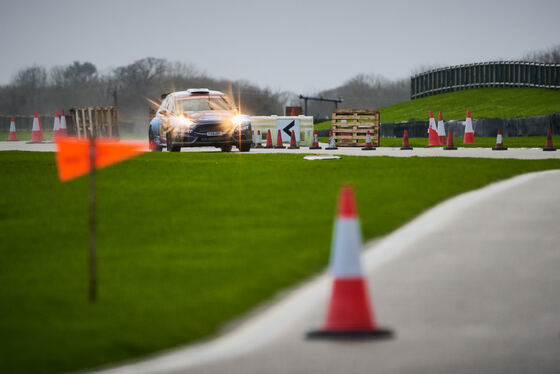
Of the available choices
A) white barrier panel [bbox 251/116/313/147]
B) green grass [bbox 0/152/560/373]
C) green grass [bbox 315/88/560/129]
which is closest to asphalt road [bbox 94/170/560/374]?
green grass [bbox 0/152/560/373]

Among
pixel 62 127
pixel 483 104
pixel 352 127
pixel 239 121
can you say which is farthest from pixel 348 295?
pixel 483 104

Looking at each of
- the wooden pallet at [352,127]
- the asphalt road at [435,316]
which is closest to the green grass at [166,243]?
the asphalt road at [435,316]

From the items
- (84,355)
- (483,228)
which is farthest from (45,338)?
(483,228)

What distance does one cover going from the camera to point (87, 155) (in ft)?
21.5

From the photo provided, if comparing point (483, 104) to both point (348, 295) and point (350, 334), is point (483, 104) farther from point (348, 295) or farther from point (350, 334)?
point (350, 334)

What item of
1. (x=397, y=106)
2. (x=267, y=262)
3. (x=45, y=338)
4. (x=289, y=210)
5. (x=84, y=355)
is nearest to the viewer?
(x=84, y=355)

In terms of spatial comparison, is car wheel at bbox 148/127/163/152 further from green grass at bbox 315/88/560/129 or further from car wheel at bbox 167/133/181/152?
green grass at bbox 315/88/560/129

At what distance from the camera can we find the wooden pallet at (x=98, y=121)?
126 feet

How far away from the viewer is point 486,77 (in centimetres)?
5794

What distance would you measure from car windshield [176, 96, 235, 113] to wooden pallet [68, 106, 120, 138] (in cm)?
1282

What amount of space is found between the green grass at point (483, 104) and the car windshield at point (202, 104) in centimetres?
1752

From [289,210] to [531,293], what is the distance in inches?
186

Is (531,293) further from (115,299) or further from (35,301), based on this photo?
(35,301)

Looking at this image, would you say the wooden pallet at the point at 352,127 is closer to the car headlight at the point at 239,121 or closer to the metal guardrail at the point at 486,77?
the car headlight at the point at 239,121
